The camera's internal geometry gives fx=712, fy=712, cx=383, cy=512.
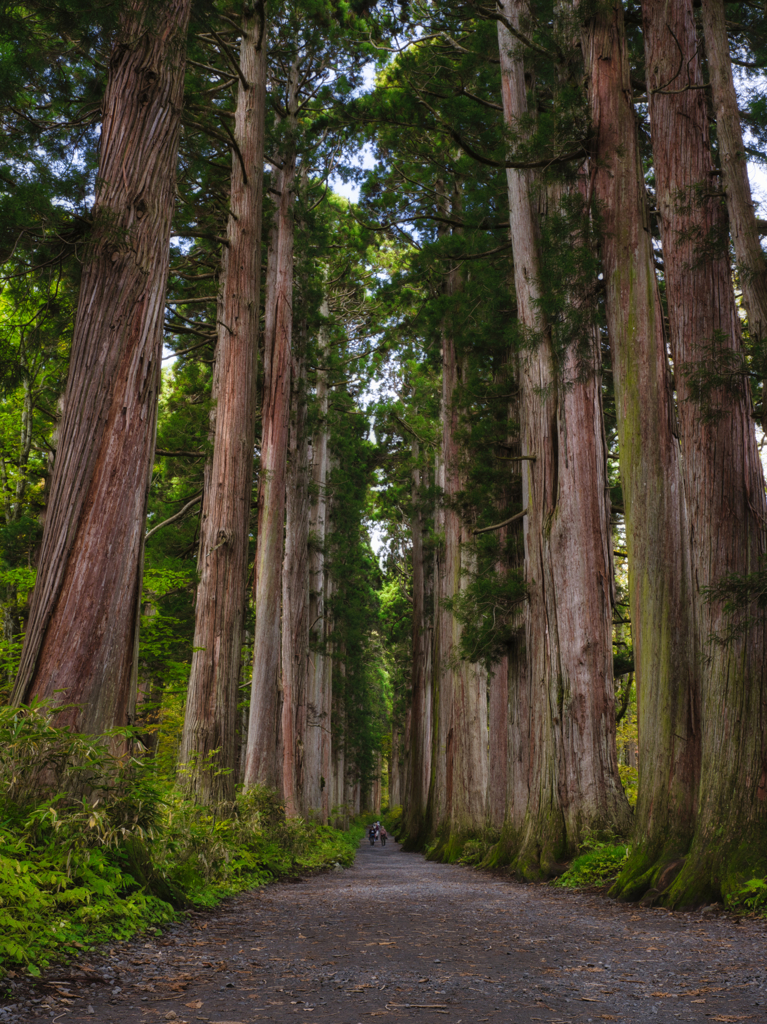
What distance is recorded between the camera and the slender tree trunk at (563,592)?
9109mm

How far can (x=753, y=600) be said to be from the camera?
5.91 m

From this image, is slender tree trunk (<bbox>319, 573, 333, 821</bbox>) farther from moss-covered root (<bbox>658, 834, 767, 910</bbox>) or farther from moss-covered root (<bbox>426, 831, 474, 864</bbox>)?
moss-covered root (<bbox>658, 834, 767, 910</bbox>)

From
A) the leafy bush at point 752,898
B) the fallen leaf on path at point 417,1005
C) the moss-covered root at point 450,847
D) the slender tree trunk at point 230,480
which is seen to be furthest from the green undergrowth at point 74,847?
the moss-covered root at point 450,847

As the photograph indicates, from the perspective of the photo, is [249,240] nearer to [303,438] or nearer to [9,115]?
[9,115]

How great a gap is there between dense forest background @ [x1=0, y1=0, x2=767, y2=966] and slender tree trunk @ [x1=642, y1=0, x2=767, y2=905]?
29 millimetres

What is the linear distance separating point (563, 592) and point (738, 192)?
5.32 m

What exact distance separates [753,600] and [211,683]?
6171 millimetres

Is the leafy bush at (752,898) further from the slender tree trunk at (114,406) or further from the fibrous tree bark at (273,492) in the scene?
the fibrous tree bark at (273,492)

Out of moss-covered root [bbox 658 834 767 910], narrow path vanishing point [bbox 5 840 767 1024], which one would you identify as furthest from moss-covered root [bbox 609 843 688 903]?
narrow path vanishing point [bbox 5 840 767 1024]

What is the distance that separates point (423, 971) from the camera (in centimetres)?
362

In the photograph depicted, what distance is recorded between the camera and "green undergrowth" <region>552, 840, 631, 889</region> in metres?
7.64

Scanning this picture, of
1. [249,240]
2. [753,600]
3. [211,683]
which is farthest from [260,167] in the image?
[753,600]

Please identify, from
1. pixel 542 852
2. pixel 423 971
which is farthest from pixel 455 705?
pixel 423 971

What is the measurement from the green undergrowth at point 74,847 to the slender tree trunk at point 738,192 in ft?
18.1
